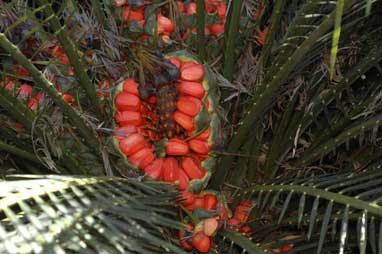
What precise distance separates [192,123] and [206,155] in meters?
0.12

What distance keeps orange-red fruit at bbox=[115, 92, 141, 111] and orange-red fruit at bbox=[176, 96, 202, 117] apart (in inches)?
4.9

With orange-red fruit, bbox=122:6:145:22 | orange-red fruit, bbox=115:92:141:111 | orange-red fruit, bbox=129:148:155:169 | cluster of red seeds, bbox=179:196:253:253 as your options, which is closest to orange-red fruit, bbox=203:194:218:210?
cluster of red seeds, bbox=179:196:253:253

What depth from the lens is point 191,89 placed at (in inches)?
78.1

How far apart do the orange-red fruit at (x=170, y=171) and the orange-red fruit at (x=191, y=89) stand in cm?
21

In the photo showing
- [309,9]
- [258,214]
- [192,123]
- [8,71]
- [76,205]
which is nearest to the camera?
[76,205]

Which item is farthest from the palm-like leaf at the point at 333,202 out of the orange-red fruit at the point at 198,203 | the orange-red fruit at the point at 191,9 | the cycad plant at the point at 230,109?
the orange-red fruit at the point at 191,9

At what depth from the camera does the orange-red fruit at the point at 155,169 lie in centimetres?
199

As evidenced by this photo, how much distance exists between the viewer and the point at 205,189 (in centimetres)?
217

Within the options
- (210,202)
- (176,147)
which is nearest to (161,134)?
(176,147)

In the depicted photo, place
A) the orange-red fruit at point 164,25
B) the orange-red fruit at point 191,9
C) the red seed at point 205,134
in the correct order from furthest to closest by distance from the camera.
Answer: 1. the orange-red fruit at point 191,9
2. the orange-red fruit at point 164,25
3. the red seed at point 205,134

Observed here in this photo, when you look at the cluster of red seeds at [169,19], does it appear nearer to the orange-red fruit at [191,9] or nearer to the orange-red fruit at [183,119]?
the orange-red fruit at [191,9]

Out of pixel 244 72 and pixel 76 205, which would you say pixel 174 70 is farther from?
pixel 76 205

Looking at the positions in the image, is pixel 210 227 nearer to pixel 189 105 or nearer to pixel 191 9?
pixel 189 105

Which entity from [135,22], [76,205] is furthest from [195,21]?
[76,205]
